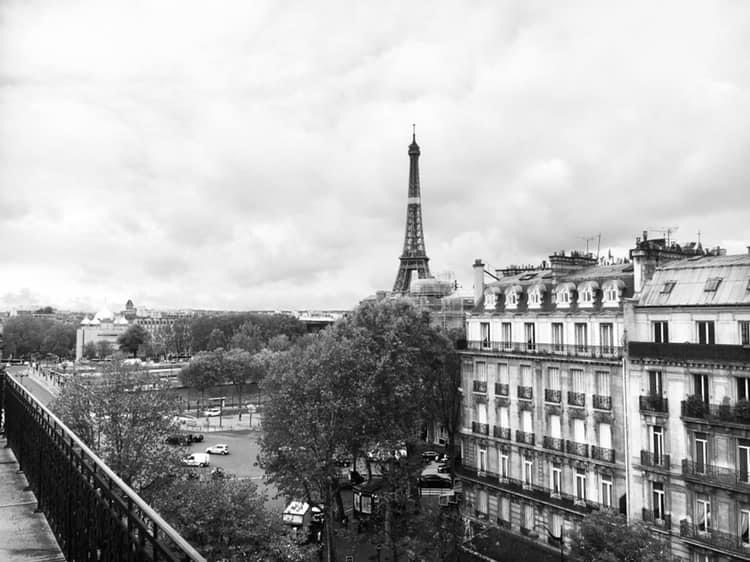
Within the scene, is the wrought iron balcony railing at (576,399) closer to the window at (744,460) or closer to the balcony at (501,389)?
the balcony at (501,389)

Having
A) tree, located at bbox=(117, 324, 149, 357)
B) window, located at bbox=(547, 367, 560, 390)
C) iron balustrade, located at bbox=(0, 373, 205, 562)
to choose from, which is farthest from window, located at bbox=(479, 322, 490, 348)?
tree, located at bbox=(117, 324, 149, 357)

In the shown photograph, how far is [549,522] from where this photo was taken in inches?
1201

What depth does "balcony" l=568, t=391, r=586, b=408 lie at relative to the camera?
29516 mm

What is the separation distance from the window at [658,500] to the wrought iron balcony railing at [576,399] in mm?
4615

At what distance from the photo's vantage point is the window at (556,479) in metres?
30.5

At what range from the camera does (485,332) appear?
35938 mm

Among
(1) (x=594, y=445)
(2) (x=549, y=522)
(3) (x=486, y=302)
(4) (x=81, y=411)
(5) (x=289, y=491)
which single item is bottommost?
(2) (x=549, y=522)

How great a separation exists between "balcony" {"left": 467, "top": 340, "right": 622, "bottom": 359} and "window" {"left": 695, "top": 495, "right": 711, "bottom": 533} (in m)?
6.48

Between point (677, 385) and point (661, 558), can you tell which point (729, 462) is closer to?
point (677, 385)

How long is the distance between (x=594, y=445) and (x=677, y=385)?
5085mm

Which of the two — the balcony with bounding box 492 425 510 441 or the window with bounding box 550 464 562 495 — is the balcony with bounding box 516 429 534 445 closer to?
the balcony with bounding box 492 425 510 441

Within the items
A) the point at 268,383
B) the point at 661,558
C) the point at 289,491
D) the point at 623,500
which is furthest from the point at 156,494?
the point at 623,500

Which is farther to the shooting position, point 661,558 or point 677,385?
point 677,385

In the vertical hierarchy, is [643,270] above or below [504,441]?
above
